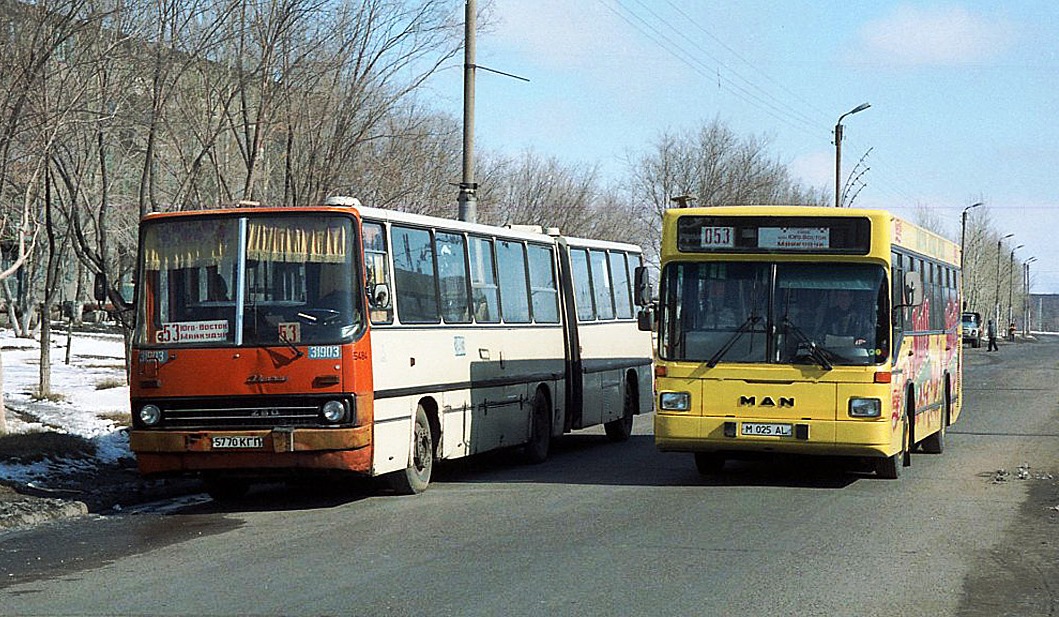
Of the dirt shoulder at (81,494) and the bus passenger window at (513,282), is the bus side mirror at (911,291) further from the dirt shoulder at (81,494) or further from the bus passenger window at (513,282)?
the dirt shoulder at (81,494)

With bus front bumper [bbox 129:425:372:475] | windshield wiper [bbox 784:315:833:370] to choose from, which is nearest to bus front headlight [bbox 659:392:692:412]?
windshield wiper [bbox 784:315:833:370]

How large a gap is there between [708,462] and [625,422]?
5883 millimetres

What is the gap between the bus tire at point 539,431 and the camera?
18.4 m

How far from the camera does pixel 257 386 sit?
13422mm

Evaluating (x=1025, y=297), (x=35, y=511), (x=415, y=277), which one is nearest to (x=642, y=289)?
(x=415, y=277)

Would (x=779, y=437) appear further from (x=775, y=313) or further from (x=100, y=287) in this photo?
(x=100, y=287)

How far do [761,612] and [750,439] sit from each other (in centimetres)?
657

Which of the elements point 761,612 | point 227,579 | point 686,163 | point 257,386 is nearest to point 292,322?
point 257,386

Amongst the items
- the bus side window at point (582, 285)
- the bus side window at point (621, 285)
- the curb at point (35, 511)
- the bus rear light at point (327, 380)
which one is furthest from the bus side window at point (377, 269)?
the bus side window at point (621, 285)

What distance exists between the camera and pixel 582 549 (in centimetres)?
1080

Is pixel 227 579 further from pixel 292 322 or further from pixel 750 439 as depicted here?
pixel 750 439

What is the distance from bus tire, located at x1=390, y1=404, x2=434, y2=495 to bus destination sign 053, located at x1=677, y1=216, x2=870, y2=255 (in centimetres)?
310

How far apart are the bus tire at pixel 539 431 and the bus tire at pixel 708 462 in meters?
2.41

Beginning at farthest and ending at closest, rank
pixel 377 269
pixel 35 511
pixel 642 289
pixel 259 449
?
pixel 642 289, pixel 377 269, pixel 259 449, pixel 35 511
